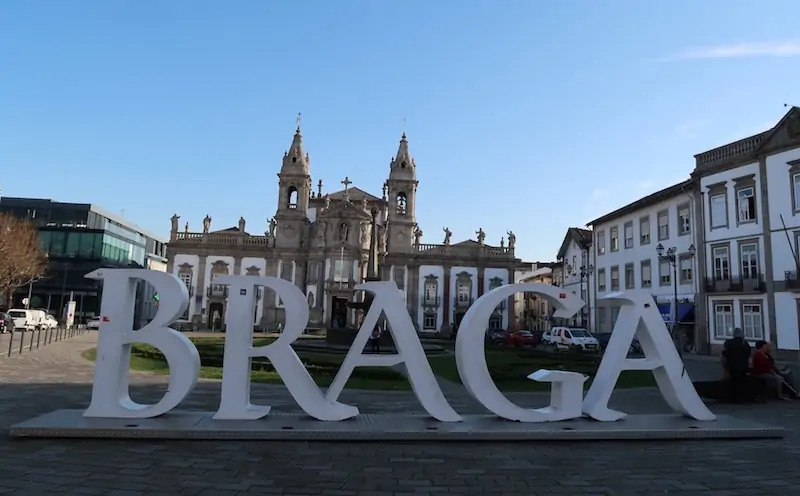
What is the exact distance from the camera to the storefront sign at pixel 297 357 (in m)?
7.77

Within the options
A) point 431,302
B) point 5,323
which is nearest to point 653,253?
point 431,302

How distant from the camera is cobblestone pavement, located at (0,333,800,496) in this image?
17.1 feet

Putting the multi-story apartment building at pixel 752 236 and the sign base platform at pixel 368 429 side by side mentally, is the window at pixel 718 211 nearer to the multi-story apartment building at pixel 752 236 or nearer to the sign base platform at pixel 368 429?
the multi-story apartment building at pixel 752 236

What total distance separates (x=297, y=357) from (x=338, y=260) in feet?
159

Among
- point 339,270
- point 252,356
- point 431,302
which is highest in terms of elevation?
point 339,270

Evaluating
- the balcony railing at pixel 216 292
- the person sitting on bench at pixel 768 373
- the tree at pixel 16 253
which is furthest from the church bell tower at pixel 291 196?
the person sitting on bench at pixel 768 373

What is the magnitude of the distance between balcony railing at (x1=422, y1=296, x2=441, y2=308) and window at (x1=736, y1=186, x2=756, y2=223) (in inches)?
1223

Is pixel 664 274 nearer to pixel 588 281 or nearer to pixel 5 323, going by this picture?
pixel 588 281

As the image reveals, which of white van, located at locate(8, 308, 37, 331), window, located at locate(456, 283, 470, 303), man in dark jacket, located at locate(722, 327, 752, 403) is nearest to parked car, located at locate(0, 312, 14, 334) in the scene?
white van, located at locate(8, 308, 37, 331)

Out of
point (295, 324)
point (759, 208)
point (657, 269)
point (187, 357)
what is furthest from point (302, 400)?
point (657, 269)

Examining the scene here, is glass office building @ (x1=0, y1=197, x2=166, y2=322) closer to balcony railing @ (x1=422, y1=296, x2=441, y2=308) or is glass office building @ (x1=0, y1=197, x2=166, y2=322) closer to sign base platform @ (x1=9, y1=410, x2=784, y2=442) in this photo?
balcony railing @ (x1=422, y1=296, x2=441, y2=308)

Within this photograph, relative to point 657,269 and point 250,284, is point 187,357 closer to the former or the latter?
point 250,284

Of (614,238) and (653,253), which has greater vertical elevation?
(614,238)

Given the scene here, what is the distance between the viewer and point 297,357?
24.8ft
